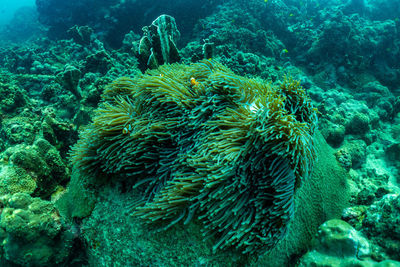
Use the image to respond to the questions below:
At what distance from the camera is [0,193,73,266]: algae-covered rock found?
2439 millimetres

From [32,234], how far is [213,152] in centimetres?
215

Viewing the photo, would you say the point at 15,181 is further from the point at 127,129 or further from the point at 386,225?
the point at 386,225

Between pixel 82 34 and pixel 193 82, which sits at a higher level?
pixel 193 82

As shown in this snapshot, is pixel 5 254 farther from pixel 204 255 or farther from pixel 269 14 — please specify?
pixel 269 14

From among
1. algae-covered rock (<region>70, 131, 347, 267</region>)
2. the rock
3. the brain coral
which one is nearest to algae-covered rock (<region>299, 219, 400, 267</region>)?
algae-covered rock (<region>70, 131, 347, 267</region>)

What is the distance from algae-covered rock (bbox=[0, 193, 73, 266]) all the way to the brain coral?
66cm

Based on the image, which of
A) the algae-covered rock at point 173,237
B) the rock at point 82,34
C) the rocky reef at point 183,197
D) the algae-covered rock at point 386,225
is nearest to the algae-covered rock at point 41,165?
the rocky reef at point 183,197

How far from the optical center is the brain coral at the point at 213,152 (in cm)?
229

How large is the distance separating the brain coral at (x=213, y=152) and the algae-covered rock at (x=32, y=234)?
66 cm

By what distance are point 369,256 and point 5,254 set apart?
12.7 ft

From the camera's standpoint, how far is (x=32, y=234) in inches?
96.7

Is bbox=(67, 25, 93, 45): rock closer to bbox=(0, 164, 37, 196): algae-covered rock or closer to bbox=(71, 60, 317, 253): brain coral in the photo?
bbox=(0, 164, 37, 196): algae-covered rock

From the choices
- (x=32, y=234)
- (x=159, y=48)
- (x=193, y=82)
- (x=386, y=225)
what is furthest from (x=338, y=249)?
(x=159, y=48)

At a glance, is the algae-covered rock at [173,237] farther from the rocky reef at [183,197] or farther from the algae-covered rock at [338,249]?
the algae-covered rock at [338,249]
